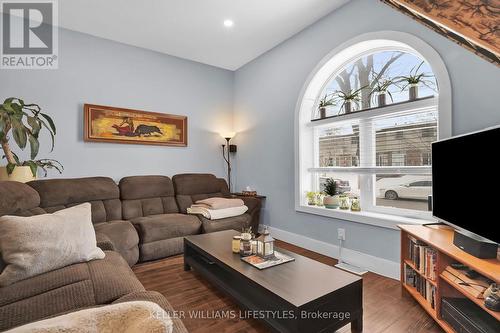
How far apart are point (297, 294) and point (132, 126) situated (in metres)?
3.24

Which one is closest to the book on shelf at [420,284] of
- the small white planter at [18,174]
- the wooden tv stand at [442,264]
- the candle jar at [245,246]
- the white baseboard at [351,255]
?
the wooden tv stand at [442,264]

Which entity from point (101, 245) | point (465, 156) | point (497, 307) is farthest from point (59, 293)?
point (465, 156)

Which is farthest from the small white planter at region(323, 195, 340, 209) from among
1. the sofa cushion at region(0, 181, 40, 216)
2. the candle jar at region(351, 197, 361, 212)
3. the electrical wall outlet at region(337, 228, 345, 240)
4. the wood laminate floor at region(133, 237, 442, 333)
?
the sofa cushion at region(0, 181, 40, 216)

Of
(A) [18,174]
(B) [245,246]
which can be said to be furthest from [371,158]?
(A) [18,174]

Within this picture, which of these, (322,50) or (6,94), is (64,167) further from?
(322,50)

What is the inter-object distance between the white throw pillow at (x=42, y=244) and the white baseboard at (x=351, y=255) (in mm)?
2313

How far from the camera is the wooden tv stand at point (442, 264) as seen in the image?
50.5 inches

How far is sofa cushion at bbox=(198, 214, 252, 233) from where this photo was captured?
10.1 feet

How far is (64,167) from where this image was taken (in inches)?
122

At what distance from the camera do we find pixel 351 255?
2664 millimetres

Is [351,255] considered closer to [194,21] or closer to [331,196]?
[331,196]

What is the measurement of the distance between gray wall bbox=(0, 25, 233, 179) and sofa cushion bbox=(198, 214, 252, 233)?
125cm

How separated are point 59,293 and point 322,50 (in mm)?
3252

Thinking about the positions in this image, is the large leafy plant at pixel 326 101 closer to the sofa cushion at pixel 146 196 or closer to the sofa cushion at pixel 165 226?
the sofa cushion at pixel 165 226
